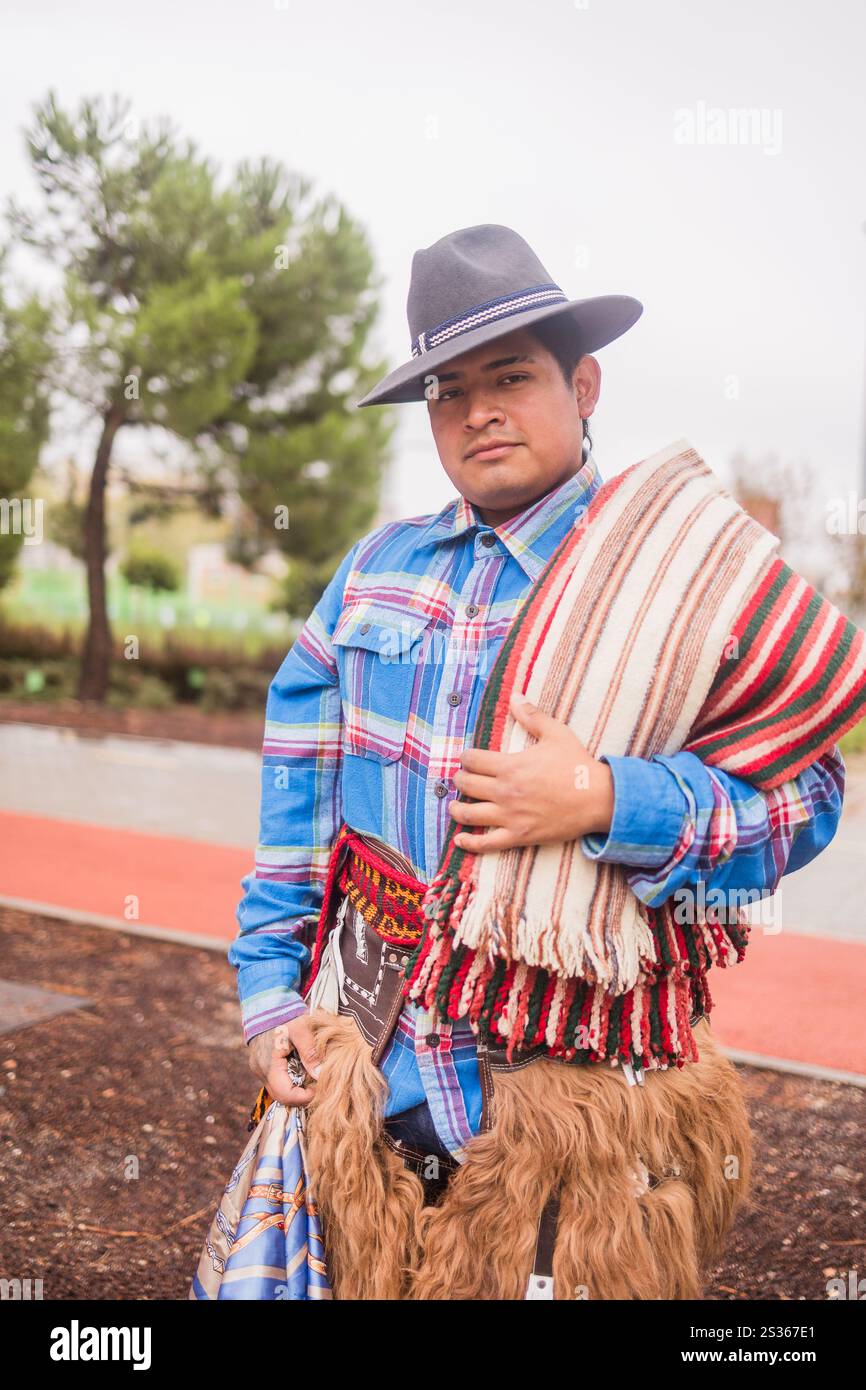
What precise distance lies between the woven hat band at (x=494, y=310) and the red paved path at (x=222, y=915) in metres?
4.00

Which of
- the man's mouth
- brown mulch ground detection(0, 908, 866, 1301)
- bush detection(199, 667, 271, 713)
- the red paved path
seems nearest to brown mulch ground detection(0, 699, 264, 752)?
bush detection(199, 667, 271, 713)

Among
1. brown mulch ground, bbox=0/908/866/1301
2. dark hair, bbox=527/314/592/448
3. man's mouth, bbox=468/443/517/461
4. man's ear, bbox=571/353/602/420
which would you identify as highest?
dark hair, bbox=527/314/592/448

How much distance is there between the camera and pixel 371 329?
1677 centimetres

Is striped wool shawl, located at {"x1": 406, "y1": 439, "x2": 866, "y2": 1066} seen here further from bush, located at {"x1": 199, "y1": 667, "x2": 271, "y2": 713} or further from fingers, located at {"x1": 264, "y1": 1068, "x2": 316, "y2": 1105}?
bush, located at {"x1": 199, "y1": 667, "x2": 271, "y2": 713}

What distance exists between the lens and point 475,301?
6.13 feet

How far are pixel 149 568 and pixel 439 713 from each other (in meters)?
17.3

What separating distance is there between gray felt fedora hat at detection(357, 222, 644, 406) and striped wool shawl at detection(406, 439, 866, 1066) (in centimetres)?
34

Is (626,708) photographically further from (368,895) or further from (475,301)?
(475,301)

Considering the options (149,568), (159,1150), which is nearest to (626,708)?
(159,1150)

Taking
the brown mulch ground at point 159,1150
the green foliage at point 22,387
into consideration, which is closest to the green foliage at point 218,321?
the green foliage at point 22,387

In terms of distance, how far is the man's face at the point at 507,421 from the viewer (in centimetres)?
183

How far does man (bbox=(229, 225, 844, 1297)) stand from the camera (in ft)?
5.74
